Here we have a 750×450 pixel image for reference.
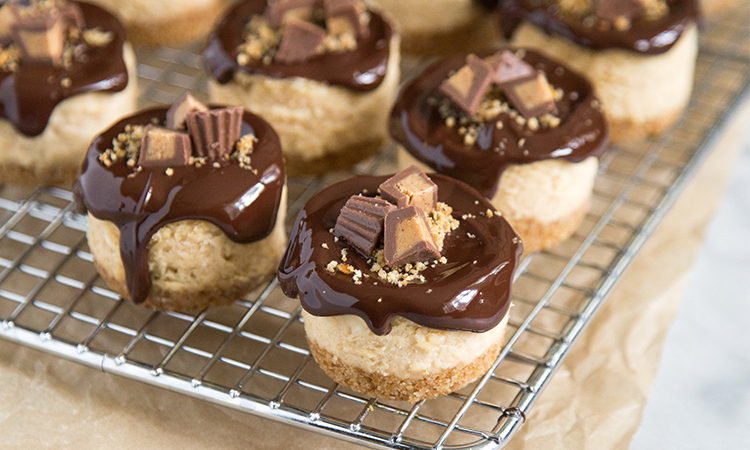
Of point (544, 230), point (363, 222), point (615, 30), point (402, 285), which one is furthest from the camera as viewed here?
point (615, 30)

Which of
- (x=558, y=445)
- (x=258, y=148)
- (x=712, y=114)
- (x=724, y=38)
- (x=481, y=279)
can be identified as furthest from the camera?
(x=724, y=38)

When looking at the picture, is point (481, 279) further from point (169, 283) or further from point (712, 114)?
point (712, 114)

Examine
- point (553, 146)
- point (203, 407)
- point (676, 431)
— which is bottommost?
point (676, 431)

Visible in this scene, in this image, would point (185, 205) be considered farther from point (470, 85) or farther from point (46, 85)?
point (470, 85)

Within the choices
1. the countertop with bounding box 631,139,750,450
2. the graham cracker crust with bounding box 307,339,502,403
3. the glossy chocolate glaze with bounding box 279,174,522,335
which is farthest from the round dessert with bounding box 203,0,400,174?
the countertop with bounding box 631,139,750,450

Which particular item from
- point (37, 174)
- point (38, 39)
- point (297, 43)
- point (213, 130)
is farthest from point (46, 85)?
point (297, 43)

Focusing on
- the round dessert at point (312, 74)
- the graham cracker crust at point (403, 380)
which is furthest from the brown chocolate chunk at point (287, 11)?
the graham cracker crust at point (403, 380)

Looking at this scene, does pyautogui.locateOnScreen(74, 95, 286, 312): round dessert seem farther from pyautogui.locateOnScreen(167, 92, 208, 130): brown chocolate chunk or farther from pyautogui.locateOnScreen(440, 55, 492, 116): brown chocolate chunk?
pyautogui.locateOnScreen(440, 55, 492, 116): brown chocolate chunk

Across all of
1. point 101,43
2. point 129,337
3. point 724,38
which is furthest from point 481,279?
point 724,38
